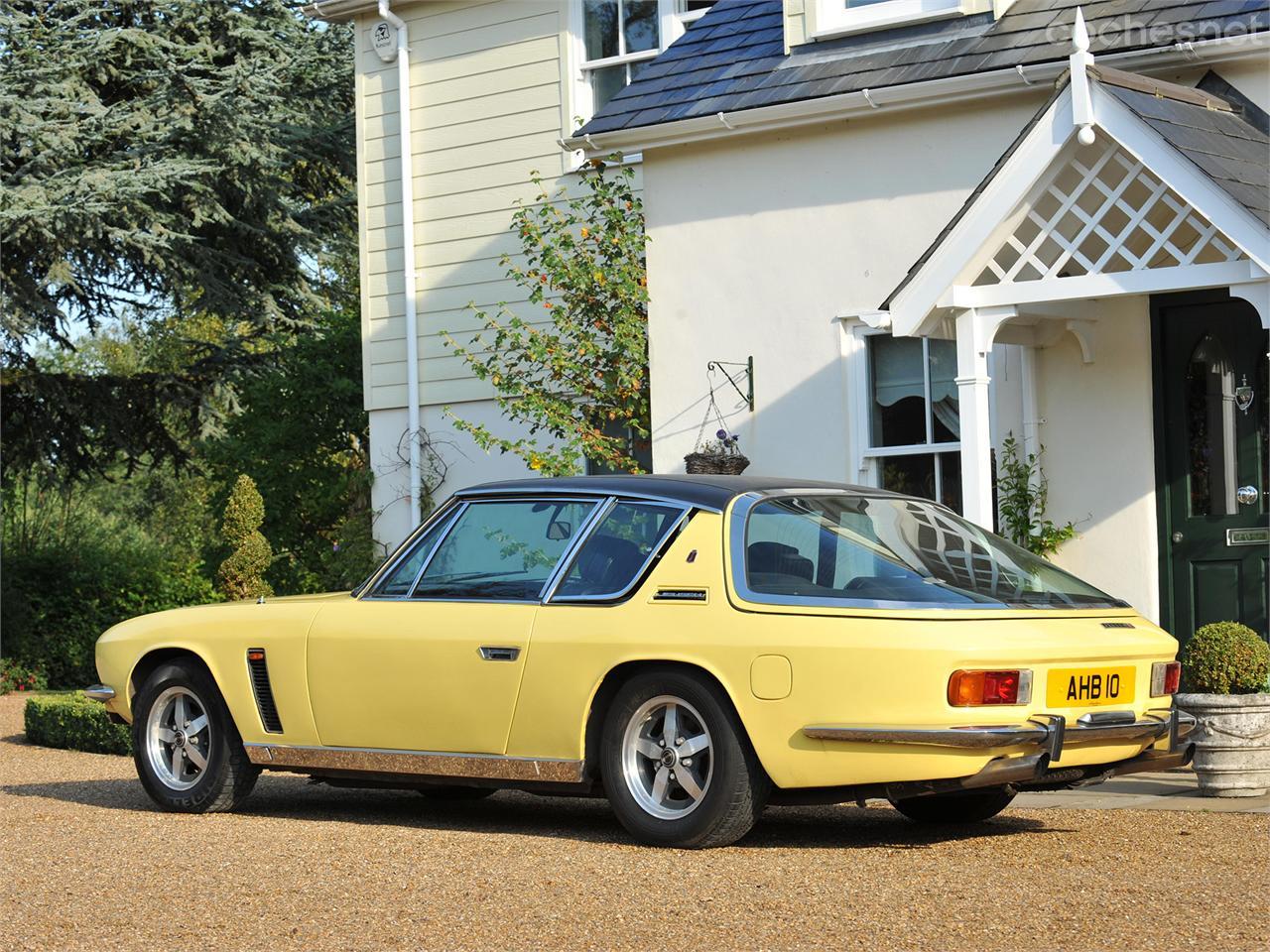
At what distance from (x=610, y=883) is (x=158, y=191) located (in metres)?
14.2

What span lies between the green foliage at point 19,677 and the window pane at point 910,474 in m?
10.4

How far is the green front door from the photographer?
10445mm

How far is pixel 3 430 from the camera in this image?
20406mm

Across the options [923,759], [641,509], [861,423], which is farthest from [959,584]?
[861,423]

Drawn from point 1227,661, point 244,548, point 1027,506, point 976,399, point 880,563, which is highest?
point 976,399

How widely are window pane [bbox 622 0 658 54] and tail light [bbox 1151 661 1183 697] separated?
948 centimetres

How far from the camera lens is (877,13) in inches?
488

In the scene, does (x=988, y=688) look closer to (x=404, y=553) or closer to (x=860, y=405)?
(x=404, y=553)

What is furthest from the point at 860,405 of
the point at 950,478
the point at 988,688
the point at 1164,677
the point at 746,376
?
the point at 988,688

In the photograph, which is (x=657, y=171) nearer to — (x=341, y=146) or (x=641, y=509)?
(x=641, y=509)

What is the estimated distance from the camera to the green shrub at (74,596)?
18766 mm

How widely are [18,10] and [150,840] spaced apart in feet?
48.1

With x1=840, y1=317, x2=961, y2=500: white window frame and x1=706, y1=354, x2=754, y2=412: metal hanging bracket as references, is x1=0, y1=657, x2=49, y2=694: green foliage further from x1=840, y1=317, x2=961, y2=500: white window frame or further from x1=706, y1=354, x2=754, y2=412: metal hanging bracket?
x1=840, y1=317, x2=961, y2=500: white window frame

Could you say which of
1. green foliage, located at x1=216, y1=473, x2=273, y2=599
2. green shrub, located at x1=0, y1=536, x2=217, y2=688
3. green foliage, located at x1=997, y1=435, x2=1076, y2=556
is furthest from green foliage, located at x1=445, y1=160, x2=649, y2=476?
green shrub, located at x1=0, y1=536, x2=217, y2=688
